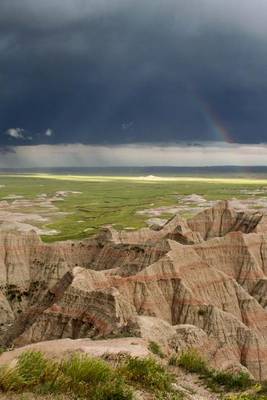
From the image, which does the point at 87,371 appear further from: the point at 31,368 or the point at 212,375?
the point at 212,375

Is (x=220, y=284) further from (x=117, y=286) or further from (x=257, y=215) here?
(x=257, y=215)

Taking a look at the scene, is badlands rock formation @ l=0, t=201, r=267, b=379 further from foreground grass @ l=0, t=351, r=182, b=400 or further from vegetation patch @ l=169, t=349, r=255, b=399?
foreground grass @ l=0, t=351, r=182, b=400

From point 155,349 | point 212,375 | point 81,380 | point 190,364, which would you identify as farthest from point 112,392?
point 155,349

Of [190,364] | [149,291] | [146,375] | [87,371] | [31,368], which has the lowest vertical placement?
[149,291]

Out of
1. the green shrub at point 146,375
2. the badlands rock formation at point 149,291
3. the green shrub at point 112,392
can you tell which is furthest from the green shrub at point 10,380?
the badlands rock formation at point 149,291

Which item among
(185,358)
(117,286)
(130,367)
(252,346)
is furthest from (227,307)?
(130,367)

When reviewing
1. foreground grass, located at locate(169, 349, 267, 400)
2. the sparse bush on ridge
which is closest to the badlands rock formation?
the sparse bush on ridge
